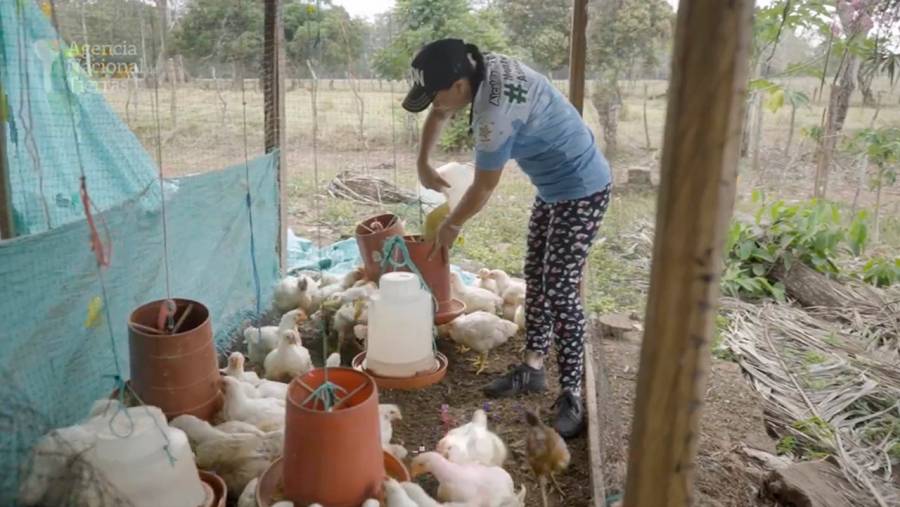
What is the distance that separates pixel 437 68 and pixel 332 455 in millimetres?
1269

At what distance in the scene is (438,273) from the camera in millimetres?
3400

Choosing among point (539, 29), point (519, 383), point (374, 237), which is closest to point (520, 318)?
point (519, 383)

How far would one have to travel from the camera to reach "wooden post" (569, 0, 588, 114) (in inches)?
129

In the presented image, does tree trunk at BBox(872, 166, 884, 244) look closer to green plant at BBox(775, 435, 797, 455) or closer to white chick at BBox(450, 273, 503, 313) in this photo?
green plant at BBox(775, 435, 797, 455)

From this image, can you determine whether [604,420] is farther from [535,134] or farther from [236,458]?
[236,458]

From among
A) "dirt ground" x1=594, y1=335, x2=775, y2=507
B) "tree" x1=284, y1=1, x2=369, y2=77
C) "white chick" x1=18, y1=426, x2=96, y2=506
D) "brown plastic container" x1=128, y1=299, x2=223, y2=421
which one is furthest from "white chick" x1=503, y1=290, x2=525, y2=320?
"tree" x1=284, y1=1, x2=369, y2=77

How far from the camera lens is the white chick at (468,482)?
6.54 feet

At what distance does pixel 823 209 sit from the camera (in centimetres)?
500

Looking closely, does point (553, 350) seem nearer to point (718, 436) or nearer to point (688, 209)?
point (718, 436)

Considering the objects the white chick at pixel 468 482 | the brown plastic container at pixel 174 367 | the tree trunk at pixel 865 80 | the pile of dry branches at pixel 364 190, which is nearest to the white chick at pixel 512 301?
the white chick at pixel 468 482

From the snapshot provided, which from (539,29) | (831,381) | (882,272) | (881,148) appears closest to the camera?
(831,381)

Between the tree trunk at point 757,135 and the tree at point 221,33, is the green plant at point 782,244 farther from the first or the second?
the tree at point 221,33

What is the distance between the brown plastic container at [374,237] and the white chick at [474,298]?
415 mm

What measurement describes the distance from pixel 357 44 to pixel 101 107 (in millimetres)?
3416
